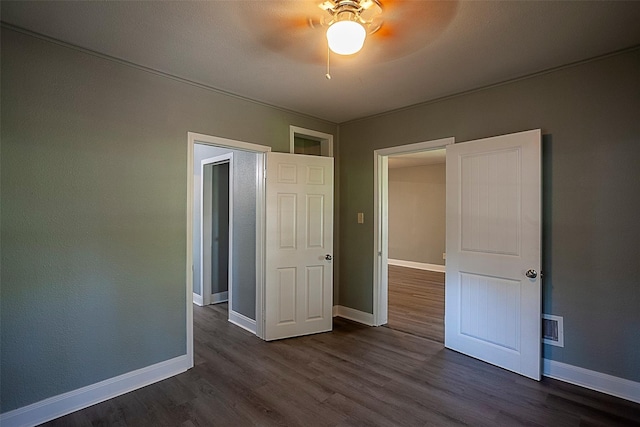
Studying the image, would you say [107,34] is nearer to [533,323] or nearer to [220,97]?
[220,97]

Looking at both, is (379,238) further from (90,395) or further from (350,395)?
(90,395)

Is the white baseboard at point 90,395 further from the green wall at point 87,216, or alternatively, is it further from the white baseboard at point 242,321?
the white baseboard at point 242,321

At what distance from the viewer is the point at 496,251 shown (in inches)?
113

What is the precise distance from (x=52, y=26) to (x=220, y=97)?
1304mm

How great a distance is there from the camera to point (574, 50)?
7.69ft

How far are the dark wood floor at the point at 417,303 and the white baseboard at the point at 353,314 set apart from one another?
10.3 inches

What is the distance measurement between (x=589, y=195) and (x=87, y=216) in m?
3.82

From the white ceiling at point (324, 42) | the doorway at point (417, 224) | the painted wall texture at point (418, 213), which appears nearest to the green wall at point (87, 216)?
the white ceiling at point (324, 42)

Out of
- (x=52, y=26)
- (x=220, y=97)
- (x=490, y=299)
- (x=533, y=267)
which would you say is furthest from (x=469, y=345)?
(x=52, y=26)

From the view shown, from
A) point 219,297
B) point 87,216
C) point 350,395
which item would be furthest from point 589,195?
point 219,297

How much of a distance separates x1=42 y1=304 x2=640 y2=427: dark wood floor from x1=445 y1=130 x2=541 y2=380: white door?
257mm

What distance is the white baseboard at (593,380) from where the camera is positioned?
232 cm

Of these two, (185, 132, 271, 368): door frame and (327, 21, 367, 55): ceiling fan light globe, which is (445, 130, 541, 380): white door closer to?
(327, 21, 367, 55): ceiling fan light globe

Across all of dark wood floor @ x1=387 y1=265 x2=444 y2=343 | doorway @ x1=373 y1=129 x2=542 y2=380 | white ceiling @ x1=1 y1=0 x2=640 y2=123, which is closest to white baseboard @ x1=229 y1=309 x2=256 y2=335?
dark wood floor @ x1=387 y1=265 x2=444 y2=343
